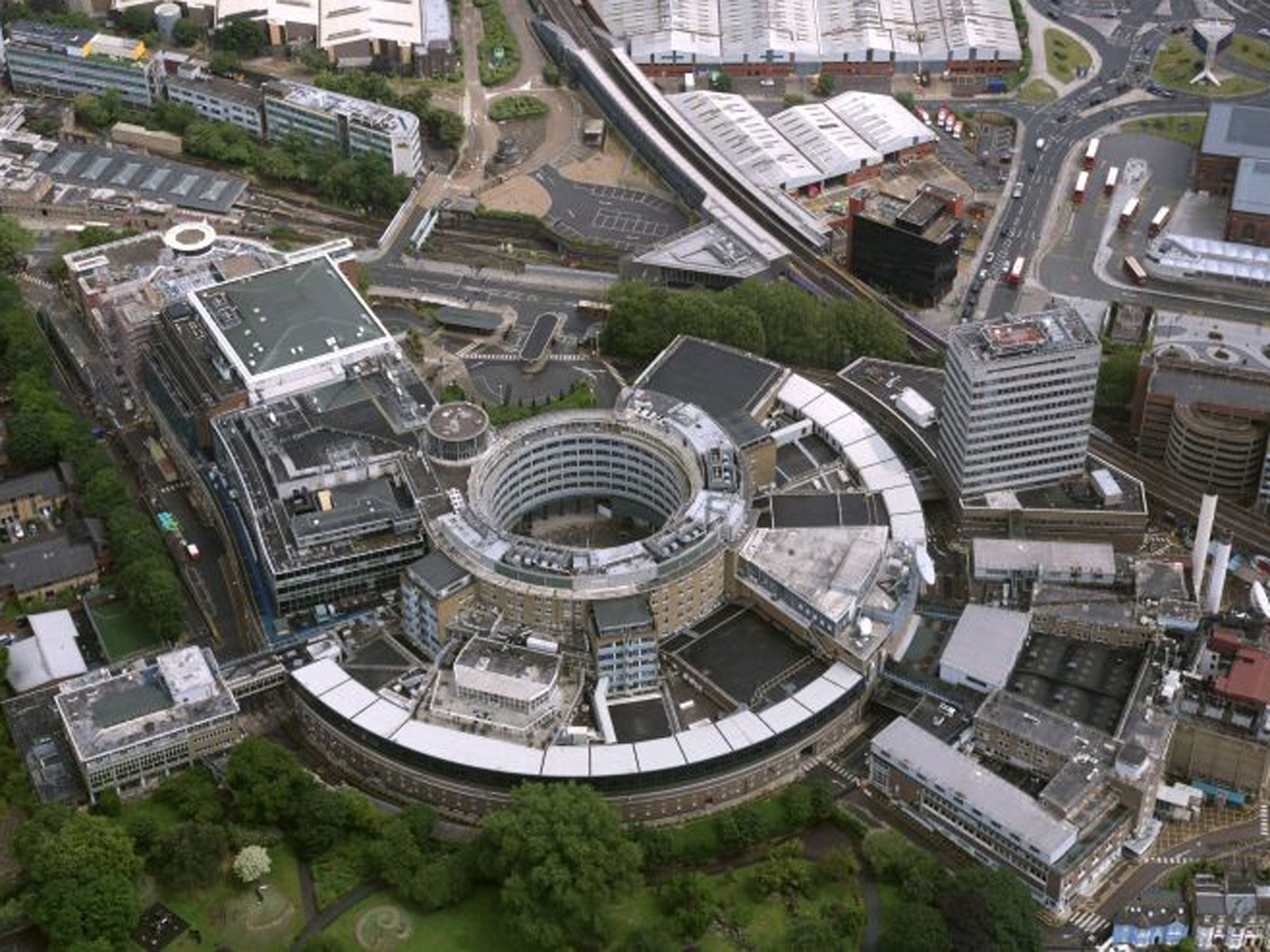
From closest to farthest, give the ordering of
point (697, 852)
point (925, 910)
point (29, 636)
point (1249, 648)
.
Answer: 1. point (925, 910)
2. point (697, 852)
3. point (1249, 648)
4. point (29, 636)

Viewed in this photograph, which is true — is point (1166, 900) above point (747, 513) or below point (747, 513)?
below

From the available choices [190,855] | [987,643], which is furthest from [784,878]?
[190,855]

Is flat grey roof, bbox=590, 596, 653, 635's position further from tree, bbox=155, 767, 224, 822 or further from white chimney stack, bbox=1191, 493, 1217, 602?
white chimney stack, bbox=1191, 493, 1217, 602

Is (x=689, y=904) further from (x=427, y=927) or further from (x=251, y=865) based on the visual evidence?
(x=251, y=865)

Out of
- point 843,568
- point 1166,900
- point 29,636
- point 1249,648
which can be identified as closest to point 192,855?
point 29,636

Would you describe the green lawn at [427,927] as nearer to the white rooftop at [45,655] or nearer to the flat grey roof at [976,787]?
the flat grey roof at [976,787]

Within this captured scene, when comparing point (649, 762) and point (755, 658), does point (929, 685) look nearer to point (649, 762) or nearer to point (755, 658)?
point (755, 658)
